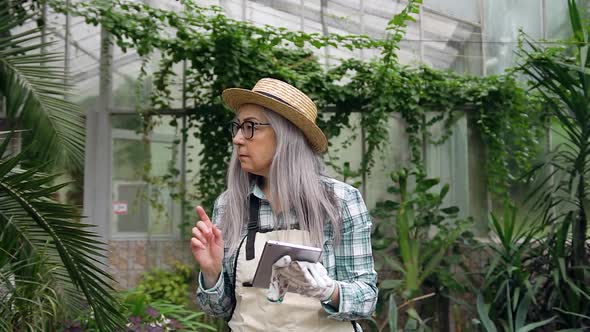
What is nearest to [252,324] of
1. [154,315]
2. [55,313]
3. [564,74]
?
[55,313]

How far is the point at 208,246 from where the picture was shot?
1645 mm

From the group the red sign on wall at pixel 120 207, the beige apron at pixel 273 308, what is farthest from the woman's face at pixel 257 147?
the red sign on wall at pixel 120 207

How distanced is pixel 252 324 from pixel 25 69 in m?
3.11

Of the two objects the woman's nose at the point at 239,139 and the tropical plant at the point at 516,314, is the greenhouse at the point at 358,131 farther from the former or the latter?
the woman's nose at the point at 239,139

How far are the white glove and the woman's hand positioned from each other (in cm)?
26

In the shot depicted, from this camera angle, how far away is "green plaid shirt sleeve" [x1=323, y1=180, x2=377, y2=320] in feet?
5.29

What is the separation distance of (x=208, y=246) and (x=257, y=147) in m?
0.32

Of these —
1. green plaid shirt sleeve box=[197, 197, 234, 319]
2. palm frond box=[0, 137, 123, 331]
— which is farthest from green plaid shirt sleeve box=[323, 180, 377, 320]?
palm frond box=[0, 137, 123, 331]

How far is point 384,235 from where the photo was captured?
520 cm

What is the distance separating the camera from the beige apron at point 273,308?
160cm

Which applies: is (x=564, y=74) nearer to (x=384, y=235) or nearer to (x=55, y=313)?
(x=384, y=235)

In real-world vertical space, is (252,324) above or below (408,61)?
below

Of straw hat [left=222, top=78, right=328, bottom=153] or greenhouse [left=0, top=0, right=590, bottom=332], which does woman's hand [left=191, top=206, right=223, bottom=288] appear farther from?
greenhouse [left=0, top=0, right=590, bottom=332]

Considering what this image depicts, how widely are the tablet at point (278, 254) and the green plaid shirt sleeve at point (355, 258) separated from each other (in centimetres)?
21
